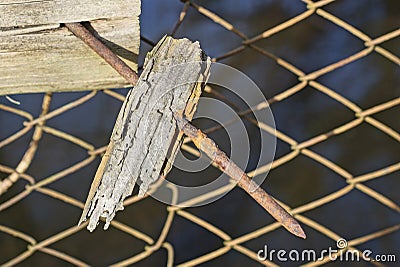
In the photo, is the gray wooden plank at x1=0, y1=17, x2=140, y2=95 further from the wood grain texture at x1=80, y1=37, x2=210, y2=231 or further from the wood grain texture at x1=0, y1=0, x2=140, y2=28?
the wood grain texture at x1=80, y1=37, x2=210, y2=231

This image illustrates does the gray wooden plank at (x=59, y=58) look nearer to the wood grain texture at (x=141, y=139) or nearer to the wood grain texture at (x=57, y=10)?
the wood grain texture at (x=57, y=10)

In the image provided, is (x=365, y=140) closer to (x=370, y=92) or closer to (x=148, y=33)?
(x=370, y=92)

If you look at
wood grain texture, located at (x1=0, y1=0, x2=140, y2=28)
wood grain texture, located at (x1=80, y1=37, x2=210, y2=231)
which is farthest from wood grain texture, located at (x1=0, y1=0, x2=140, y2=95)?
wood grain texture, located at (x1=80, y1=37, x2=210, y2=231)

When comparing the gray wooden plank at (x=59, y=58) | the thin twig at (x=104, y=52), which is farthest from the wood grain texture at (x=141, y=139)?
the gray wooden plank at (x=59, y=58)

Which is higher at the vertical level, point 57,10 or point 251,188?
point 57,10

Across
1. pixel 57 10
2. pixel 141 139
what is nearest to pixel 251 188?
pixel 141 139

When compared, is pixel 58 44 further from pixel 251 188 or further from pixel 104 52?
pixel 251 188
